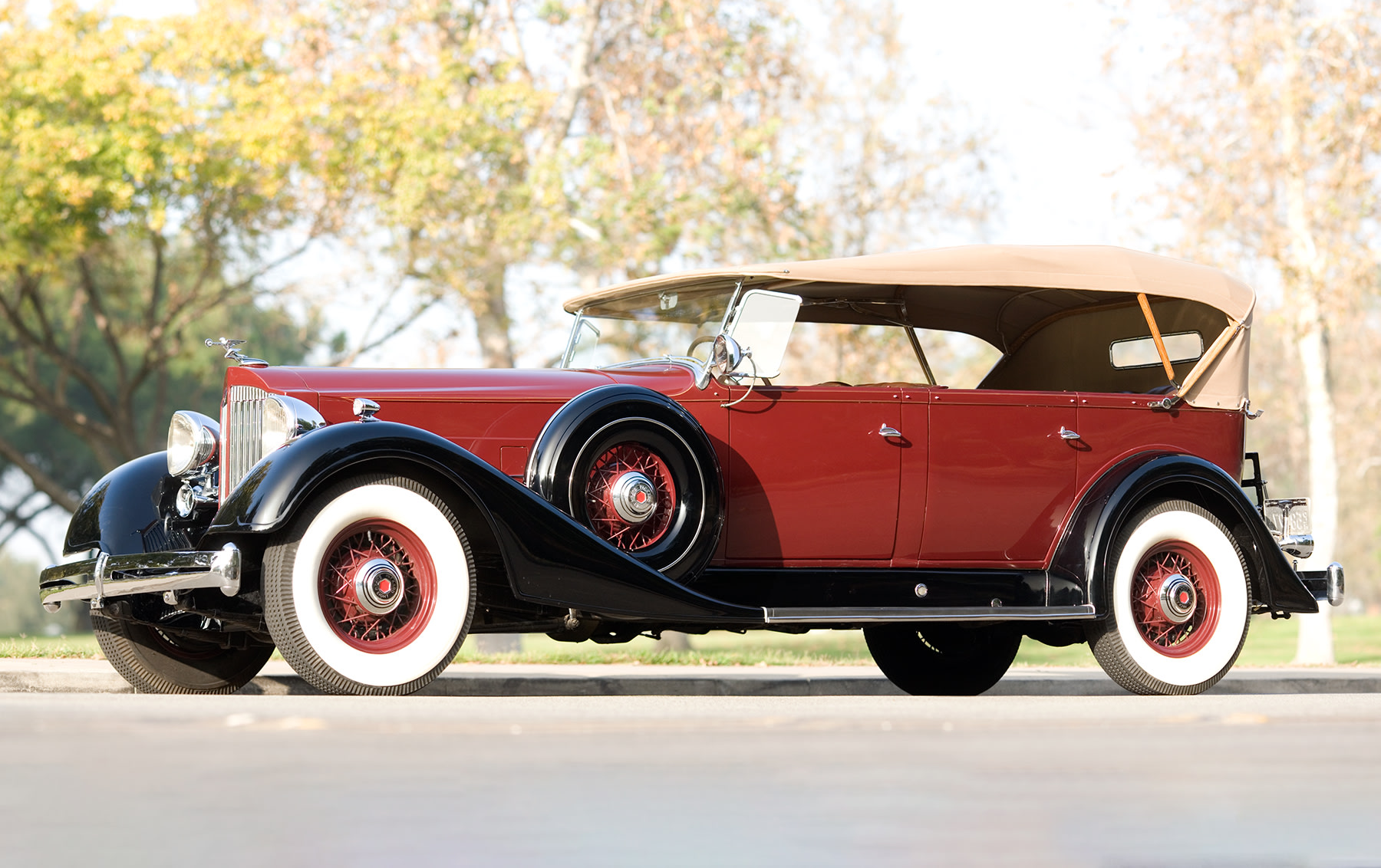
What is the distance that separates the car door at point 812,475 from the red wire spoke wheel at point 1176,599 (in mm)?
1406

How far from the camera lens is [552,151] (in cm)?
1916

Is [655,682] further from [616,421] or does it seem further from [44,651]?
[44,651]

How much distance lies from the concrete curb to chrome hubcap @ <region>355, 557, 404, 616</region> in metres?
1.41

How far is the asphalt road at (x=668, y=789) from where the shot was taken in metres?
2.75

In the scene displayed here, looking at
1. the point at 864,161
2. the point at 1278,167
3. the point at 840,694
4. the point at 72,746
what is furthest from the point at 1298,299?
the point at 72,746

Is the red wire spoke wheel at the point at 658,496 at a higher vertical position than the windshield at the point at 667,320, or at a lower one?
lower

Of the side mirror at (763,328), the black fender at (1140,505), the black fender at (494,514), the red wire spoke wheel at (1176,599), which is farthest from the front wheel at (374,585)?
the red wire spoke wheel at (1176,599)

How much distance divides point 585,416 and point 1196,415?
3375mm

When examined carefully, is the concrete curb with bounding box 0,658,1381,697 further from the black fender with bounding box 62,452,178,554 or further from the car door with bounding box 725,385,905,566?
the car door with bounding box 725,385,905,566

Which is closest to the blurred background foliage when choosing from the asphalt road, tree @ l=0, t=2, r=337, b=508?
tree @ l=0, t=2, r=337, b=508

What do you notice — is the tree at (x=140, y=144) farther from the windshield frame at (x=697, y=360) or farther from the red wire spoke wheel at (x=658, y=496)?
the red wire spoke wheel at (x=658, y=496)

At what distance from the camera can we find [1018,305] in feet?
27.2

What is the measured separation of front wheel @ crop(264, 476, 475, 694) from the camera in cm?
532

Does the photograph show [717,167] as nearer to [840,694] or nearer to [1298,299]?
[1298,299]
